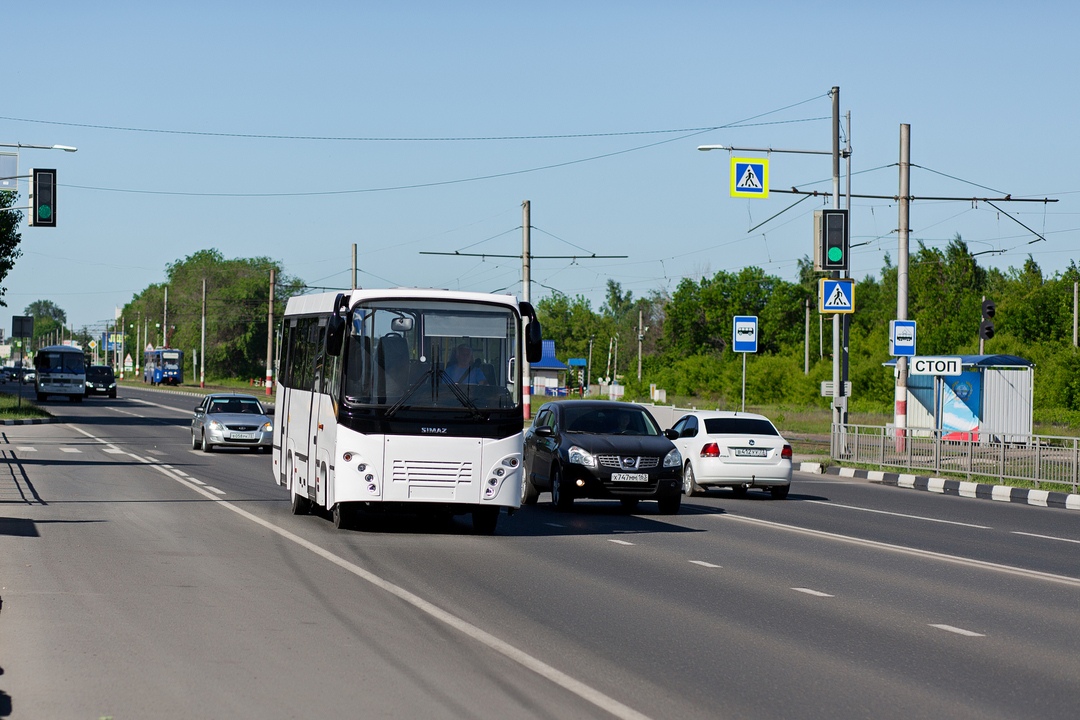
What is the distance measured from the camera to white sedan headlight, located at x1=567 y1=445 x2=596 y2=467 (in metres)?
19.8

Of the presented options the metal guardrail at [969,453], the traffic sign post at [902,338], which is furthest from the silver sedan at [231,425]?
the traffic sign post at [902,338]

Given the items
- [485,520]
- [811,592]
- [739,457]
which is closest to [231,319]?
[739,457]

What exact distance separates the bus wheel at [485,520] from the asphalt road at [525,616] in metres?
0.31

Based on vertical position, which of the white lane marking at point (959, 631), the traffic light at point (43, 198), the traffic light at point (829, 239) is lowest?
the white lane marking at point (959, 631)

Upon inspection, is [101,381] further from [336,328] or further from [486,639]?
[486,639]

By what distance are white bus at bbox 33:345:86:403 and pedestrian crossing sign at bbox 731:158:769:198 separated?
164 feet

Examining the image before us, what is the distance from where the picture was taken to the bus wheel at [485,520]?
1648 cm

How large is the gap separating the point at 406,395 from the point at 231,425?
61.3 feet

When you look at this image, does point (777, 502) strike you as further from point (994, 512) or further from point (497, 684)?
point (497, 684)

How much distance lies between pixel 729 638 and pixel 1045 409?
52.5 metres

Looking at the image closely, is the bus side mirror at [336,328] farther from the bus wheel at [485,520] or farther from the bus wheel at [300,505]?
the bus wheel at [300,505]

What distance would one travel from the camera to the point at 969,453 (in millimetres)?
29188

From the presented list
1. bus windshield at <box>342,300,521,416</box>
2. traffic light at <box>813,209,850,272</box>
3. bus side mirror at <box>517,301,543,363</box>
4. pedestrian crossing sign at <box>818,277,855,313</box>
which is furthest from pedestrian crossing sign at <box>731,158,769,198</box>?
bus windshield at <box>342,300,521,416</box>

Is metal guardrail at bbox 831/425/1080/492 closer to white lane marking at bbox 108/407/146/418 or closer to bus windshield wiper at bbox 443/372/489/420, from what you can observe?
bus windshield wiper at bbox 443/372/489/420
